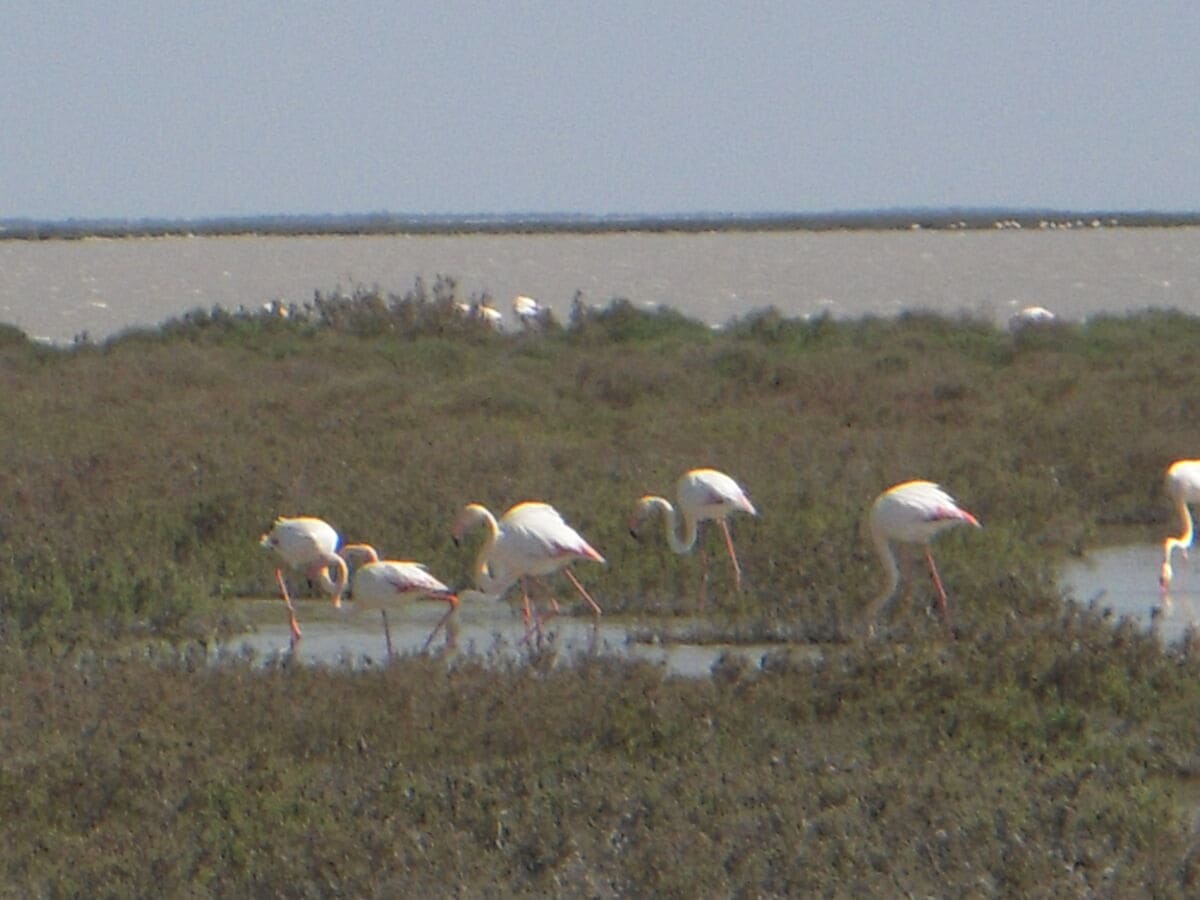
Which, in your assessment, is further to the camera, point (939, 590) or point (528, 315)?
point (528, 315)

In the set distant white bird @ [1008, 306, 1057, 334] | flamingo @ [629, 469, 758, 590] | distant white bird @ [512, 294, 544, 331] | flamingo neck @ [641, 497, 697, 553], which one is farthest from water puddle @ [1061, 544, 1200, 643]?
distant white bird @ [512, 294, 544, 331]

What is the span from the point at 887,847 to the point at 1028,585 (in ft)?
15.2

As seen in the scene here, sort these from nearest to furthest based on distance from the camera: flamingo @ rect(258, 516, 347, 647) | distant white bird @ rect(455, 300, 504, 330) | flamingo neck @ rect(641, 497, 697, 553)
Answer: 1. flamingo @ rect(258, 516, 347, 647)
2. flamingo neck @ rect(641, 497, 697, 553)
3. distant white bird @ rect(455, 300, 504, 330)

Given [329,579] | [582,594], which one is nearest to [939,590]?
[582,594]

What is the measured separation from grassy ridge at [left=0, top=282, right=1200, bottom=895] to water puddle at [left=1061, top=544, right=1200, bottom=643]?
0.77 ft

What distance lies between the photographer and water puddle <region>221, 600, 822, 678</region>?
9.48 meters

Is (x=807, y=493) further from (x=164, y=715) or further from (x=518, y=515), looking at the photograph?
(x=164, y=715)

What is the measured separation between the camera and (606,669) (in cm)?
781

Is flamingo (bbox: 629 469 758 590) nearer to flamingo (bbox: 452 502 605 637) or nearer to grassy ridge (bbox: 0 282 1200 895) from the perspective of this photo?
grassy ridge (bbox: 0 282 1200 895)

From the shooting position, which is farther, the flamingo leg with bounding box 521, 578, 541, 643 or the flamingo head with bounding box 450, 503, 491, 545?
the flamingo head with bounding box 450, 503, 491, 545

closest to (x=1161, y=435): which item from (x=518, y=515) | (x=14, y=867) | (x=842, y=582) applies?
(x=842, y=582)

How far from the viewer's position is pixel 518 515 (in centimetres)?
1021

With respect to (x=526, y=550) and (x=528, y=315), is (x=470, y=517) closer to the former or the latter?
(x=526, y=550)

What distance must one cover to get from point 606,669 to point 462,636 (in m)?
2.96
